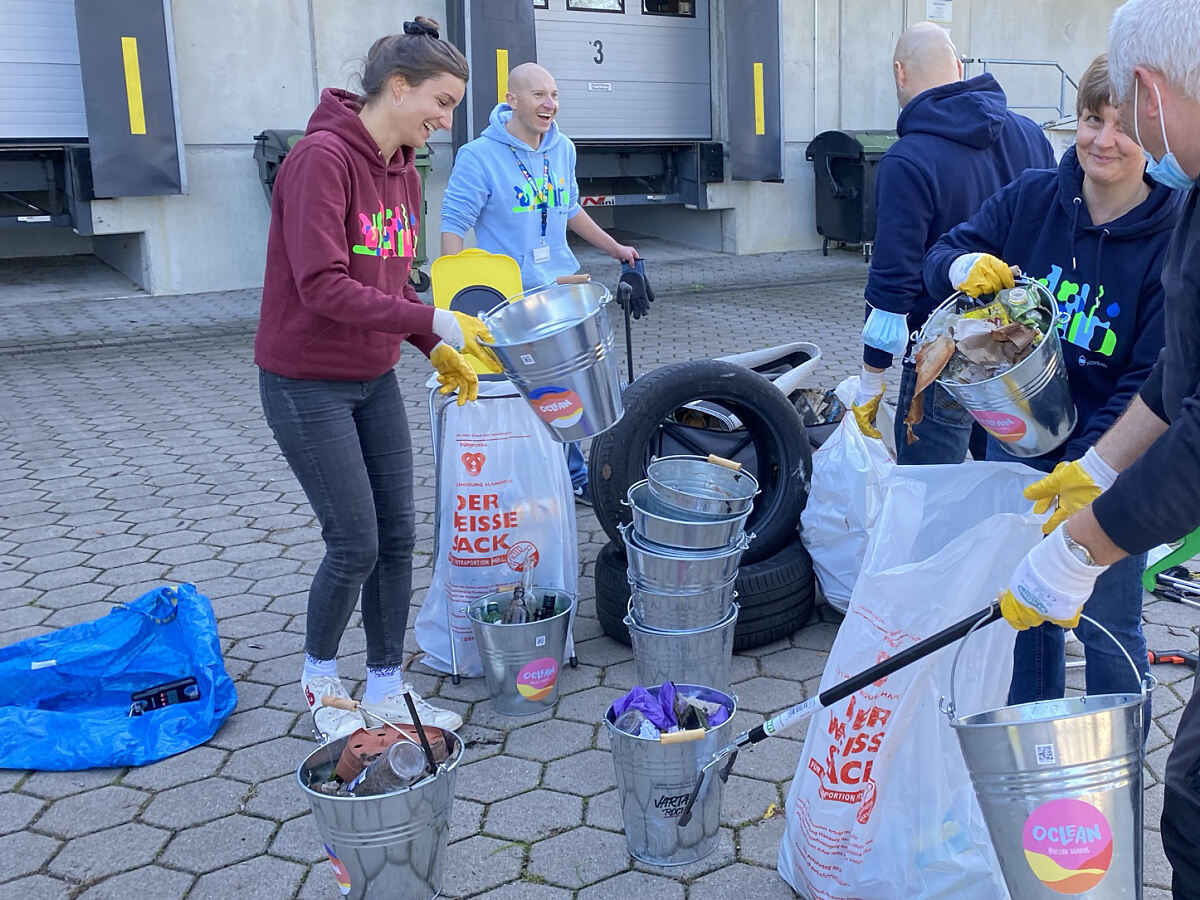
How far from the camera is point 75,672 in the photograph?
3.09 metres

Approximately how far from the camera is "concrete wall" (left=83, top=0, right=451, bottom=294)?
379 inches

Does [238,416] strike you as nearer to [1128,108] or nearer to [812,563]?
[812,563]

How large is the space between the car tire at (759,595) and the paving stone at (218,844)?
4.18 ft

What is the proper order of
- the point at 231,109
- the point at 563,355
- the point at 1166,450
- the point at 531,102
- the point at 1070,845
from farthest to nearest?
the point at 231,109, the point at 531,102, the point at 563,355, the point at 1070,845, the point at 1166,450

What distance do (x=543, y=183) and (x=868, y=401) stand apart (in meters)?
1.83

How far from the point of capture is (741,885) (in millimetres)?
2348

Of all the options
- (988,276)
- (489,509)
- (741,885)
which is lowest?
(741,885)

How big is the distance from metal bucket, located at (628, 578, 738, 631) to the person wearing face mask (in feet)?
4.12

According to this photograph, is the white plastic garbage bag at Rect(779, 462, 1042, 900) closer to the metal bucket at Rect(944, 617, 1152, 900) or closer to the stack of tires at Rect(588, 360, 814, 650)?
the metal bucket at Rect(944, 617, 1152, 900)

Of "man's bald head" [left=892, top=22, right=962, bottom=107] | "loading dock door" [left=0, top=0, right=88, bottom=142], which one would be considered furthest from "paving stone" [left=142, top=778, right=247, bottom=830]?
"loading dock door" [left=0, top=0, right=88, bottom=142]

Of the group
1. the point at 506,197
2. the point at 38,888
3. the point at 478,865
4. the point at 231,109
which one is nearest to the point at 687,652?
the point at 478,865

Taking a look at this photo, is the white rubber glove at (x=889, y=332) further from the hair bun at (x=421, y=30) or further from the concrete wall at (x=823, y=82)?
the concrete wall at (x=823, y=82)

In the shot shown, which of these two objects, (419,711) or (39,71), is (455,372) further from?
(39,71)

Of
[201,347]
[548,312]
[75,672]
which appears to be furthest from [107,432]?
[548,312]
